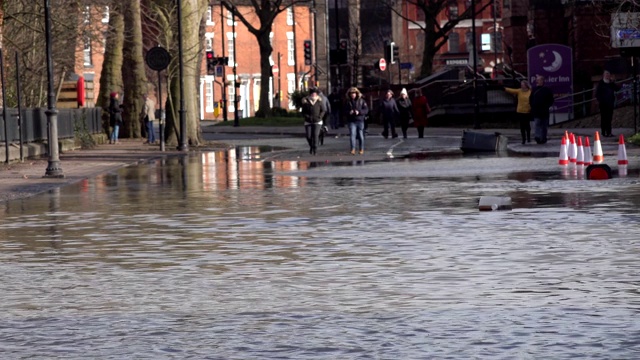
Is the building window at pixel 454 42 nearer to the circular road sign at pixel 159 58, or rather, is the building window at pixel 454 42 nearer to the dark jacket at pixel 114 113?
the dark jacket at pixel 114 113

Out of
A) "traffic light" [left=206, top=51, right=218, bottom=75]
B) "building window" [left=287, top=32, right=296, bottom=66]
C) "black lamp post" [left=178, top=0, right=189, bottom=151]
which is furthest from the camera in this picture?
"building window" [left=287, top=32, right=296, bottom=66]

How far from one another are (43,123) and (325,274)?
29.9 m

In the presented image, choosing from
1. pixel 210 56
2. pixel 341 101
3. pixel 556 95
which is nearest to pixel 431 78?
pixel 341 101

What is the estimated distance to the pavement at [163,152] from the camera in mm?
29934

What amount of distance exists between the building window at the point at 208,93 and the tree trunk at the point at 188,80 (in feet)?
235

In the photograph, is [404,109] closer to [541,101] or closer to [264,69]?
[541,101]

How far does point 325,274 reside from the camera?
13023mm

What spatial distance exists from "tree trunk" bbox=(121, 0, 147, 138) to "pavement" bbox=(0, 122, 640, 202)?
6.91ft

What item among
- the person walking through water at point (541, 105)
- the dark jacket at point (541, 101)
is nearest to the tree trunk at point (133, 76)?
the person walking through water at point (541, 105)

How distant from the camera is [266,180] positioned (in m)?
28.2

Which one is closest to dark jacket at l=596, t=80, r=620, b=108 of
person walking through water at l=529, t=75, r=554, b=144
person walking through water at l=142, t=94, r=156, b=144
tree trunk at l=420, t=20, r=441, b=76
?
person walking through water at l=529, t=75, r=554, b=144

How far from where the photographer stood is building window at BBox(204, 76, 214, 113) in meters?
120

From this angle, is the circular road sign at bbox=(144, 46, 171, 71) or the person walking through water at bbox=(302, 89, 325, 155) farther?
the circular road sign at bbox=(144, 46, 171, 71)

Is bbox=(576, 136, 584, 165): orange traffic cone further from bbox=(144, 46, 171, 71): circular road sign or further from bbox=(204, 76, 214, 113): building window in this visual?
bbox=(204, 76, 214, 113): building window
